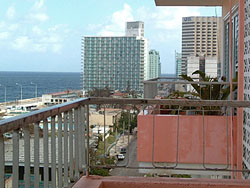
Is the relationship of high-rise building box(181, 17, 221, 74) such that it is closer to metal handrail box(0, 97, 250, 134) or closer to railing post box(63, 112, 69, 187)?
metal handrail box(0, 97, 250, 134)

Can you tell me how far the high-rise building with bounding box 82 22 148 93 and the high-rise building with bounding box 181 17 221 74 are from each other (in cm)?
399

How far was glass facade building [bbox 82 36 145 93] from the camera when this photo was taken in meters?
17.5

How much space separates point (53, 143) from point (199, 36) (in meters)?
10.5

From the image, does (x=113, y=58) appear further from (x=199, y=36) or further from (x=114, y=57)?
(x=199, y=36)

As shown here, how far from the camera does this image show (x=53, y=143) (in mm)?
2270

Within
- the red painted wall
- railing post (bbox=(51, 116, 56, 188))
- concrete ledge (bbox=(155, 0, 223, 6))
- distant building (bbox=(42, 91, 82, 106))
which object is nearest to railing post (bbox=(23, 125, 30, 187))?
railing post (bbox=(51, 116, 56, 188))

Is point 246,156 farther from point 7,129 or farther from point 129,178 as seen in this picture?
point 7,129

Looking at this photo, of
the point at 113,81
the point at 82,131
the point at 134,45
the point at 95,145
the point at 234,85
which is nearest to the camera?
the point at 82,131

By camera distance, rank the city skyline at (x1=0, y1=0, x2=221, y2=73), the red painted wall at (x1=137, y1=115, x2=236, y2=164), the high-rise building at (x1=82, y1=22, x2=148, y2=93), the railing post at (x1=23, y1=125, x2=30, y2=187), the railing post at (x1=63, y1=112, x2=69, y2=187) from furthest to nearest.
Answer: the city skyline at (x1=0, y1=0, x2=221, y2=73) → the high-rise building at (x1=82, y1=22, x2=148, y2=93) → the red painted wall at (x1=137, y1=115, x2=236, y2=164) → the railing post at (x1=63, y1=112, x2=69, y2=187) → the railing post at (x1=23, y1=125, x2=30, y2=187)

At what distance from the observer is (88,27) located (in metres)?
57.2

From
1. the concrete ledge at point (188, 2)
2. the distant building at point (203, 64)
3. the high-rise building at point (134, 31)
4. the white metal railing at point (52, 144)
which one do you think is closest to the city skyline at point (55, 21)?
the high-rise building at point (134, 31)

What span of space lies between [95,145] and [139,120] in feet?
9.16

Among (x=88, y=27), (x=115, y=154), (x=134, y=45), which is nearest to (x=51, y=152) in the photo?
(x=115, y=154)

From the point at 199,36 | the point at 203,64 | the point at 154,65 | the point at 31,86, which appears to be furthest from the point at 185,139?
the point at 31,86
